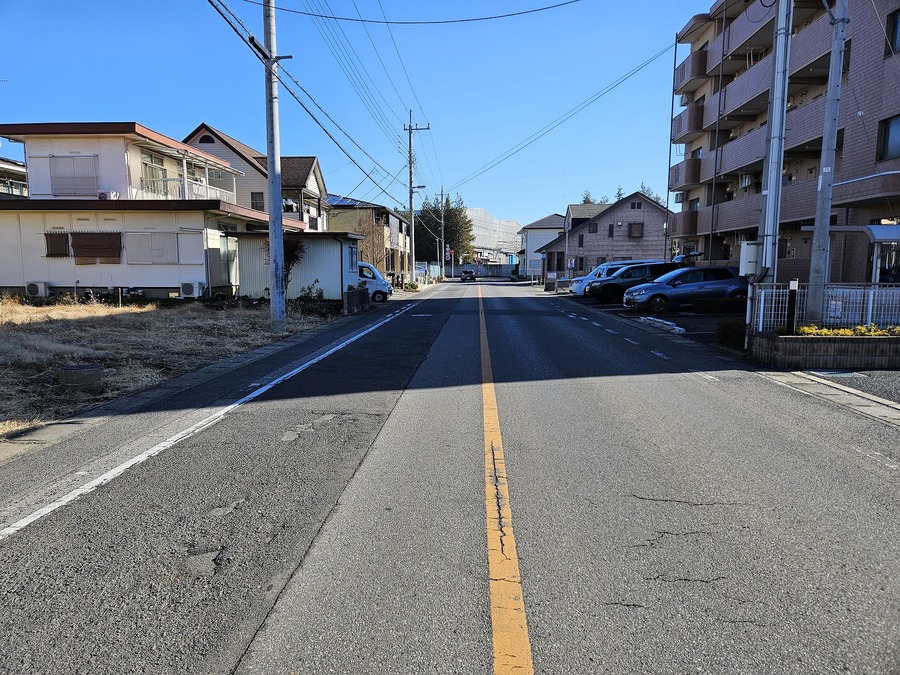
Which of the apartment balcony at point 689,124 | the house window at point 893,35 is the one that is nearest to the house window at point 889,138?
the house window at point 893,35

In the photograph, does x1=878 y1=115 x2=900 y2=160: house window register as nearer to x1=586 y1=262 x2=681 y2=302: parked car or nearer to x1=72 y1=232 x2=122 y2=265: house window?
x1=586 y1=262 x2=681 y2=302: parked car

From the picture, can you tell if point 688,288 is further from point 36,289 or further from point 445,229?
point 445,229

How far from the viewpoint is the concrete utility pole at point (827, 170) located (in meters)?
11.0

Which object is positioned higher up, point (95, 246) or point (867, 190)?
point (867, 190)

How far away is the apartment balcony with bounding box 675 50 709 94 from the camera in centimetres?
3200

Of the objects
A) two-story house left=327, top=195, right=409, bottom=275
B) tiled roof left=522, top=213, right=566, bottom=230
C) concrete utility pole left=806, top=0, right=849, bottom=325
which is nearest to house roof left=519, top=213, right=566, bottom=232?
tiled roof left=522, top=213, right=566, bottom=230

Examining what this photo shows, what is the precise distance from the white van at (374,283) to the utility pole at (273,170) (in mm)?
13815

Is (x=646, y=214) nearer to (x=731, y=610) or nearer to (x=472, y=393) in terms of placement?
(x=472, y=393)

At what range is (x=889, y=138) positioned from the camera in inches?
688

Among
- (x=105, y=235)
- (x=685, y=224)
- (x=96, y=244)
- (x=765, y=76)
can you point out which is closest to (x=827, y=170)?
A: (x=765, y=76)

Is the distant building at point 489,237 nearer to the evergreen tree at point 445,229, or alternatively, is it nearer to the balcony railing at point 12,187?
the evergreen tree at point 445,229

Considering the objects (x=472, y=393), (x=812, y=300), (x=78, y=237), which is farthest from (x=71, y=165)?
(x=812, y=300)

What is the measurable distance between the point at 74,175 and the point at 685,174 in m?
30.0

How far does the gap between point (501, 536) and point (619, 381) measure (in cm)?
572
